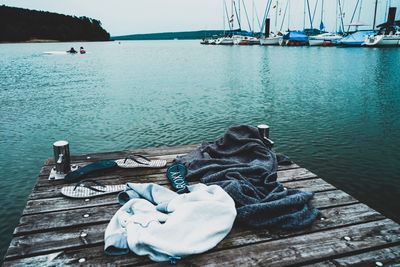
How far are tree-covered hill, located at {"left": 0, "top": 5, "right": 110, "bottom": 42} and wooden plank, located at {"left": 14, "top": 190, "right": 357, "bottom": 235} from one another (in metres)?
138

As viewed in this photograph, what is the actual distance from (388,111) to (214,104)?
26.7 ft

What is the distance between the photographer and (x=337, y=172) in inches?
329

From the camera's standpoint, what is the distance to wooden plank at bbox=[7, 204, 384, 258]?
2998mm

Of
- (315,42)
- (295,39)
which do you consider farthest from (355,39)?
(295,39)

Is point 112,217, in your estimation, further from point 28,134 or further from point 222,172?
point 28,134

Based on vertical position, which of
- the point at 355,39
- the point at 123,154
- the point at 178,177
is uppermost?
the point at 355,39

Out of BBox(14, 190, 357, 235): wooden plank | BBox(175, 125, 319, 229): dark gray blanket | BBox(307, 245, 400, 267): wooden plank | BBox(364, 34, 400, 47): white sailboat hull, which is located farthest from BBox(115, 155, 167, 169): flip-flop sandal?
BBox(364, 34, 400, 47): white sailboat hull

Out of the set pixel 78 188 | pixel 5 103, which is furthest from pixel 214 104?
pixel 78 188

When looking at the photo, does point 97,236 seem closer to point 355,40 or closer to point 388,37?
point 388,37

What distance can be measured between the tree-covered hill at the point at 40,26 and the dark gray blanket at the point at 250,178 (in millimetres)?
137513

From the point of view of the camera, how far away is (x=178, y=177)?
4.55 metres

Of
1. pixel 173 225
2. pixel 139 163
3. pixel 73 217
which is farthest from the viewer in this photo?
pixel 139 163

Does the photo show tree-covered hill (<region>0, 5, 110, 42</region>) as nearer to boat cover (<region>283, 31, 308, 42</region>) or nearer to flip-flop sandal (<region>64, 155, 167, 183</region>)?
boat cover (<region>283, 31, 308, 42</region>)

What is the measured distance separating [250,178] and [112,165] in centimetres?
217
